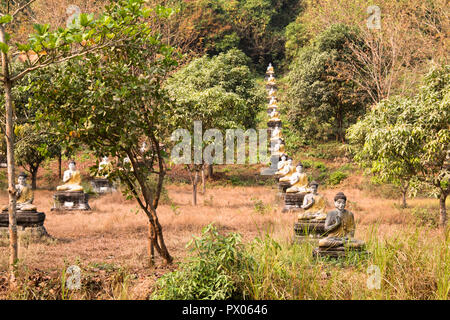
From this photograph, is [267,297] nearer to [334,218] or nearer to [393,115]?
[334,218]

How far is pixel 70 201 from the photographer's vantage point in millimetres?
14719

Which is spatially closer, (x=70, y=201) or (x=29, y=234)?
(x=29, y=234)

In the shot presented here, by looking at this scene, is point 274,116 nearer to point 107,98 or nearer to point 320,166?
point 320,166

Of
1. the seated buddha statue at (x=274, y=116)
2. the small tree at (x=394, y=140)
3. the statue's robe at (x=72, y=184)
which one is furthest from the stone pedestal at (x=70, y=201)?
the seated buddha statue at (x=274, y=116)

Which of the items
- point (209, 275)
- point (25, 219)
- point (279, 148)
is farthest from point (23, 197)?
point (279, 148)

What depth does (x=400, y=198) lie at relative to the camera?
1633 centimetres

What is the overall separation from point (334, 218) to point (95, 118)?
4110 millimetres

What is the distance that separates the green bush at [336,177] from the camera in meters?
20.4

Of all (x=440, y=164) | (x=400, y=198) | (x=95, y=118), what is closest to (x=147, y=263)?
(x=95, y=118)

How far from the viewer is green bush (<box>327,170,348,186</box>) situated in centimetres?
2036

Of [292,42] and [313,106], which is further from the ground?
[292,42]

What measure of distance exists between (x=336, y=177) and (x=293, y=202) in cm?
658

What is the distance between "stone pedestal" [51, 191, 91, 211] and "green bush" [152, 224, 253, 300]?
10539 millimetres

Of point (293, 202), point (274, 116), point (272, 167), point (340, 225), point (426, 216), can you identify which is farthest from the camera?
point (274, 116)
